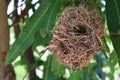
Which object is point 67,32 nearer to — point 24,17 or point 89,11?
point 89,11

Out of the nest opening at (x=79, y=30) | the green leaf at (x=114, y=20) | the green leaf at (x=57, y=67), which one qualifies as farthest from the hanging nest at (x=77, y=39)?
the green leaf at (x=57, y=67)

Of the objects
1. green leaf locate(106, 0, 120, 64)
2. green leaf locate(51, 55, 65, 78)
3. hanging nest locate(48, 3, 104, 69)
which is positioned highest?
hanging nest locate(48, 3, 104, 69)

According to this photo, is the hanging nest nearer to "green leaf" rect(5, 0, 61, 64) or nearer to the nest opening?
the nest opening

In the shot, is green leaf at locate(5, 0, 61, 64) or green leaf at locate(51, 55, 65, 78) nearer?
green leaf at locate(5, 0, 61, 64)

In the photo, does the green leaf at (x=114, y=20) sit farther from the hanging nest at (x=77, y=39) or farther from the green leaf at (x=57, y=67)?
the green leaf at (x=57, y=67)

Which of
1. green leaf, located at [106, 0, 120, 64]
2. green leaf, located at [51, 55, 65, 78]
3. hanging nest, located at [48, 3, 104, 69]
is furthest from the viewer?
green leaf, located at [51, 55, 65, 78]

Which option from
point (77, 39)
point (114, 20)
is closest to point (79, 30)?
point (77, 39)

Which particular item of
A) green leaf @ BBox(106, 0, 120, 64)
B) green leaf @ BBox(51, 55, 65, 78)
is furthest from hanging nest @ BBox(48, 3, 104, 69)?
green leaf @ BBox(51, 55, 65, 78)
